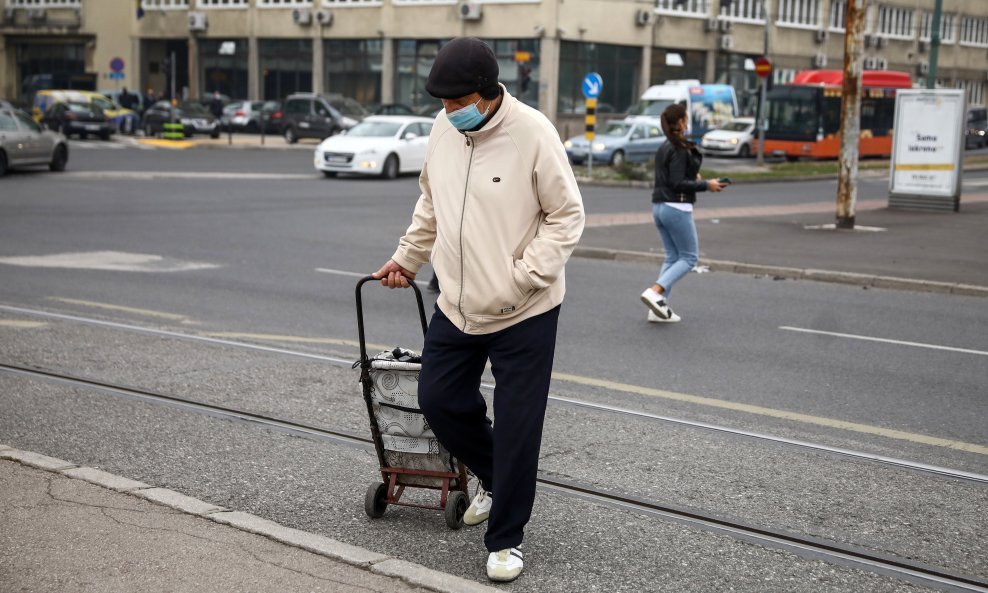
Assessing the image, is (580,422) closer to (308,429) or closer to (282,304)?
(308,429)

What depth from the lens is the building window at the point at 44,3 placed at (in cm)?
6812

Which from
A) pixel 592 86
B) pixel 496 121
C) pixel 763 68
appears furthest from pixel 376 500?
pixel 763 68

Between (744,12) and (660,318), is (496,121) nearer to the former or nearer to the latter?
(660,318)

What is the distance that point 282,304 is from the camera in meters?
11.0

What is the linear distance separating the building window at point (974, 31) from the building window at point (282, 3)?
38.9 meters

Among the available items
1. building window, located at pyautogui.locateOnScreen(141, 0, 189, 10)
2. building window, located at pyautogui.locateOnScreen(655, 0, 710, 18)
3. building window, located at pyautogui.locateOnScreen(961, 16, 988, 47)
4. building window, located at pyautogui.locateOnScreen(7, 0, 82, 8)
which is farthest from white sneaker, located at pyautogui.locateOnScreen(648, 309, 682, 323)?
building window, located at pyautogui.locateOnScreen(961, 16, 988, 47)

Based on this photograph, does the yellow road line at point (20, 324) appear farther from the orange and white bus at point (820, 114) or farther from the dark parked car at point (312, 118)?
the dark parked car at point (312, 118)

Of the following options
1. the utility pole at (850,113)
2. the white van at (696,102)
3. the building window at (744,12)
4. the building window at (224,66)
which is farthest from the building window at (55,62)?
the utility pole at (850,113)

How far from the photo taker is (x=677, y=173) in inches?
408

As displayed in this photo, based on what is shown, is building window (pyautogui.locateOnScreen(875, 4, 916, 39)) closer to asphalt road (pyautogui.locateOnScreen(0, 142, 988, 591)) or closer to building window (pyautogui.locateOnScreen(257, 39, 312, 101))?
building window (pyautogui.locateOnScreen(257, 39, 312, 101))

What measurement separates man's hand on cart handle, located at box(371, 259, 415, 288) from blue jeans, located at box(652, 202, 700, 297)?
592 cm

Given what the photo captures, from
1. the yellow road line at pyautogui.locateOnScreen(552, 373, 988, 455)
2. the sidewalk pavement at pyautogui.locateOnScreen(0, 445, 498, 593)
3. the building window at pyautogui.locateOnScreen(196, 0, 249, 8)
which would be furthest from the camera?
the building window at pyautogui.locateOnScreen(196, 0, 249, 8)

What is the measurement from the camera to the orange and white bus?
4366 cm

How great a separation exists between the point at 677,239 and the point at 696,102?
1539 inches
